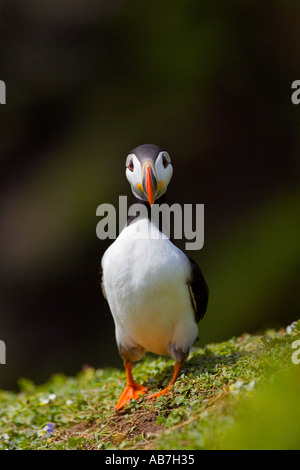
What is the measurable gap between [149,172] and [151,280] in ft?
1.85

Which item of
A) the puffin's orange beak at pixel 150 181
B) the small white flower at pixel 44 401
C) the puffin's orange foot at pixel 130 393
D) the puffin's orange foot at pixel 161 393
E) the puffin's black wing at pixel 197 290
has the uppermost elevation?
the puffin's orange beak at pixel 150 181

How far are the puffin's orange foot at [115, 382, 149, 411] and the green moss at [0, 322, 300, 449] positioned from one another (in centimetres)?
6

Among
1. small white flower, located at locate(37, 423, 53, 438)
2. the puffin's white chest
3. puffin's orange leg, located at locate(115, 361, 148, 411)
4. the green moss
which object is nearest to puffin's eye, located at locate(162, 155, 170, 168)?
the puffin's white chest

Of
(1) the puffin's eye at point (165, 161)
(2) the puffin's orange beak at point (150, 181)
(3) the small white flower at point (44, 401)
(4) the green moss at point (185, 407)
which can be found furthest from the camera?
(3) the small white flower at point (44, 401)

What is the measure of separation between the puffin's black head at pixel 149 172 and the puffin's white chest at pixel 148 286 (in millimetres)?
221

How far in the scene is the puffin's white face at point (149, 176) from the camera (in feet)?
11.4

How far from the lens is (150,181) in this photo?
3.48 m

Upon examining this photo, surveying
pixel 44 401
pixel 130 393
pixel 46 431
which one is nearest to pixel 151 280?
pixel 130 393

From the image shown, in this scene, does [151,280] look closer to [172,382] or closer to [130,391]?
[172,382]

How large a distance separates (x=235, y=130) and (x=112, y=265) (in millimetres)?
5259

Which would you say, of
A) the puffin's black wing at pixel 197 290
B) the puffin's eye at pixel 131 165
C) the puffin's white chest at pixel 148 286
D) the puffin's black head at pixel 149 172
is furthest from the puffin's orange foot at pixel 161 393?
the puffin's eye at pixel 131 165

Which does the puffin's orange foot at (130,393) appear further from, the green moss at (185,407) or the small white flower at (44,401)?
the small white flower at (44,401)

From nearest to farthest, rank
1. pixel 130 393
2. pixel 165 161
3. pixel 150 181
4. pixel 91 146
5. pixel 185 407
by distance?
1. pixel 185 407
2. pixel 150 181
3. pixel 165 161
4. pixel 130 393
5. pixel 91 146

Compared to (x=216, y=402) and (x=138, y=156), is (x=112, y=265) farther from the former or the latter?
(x=216, y=402)
